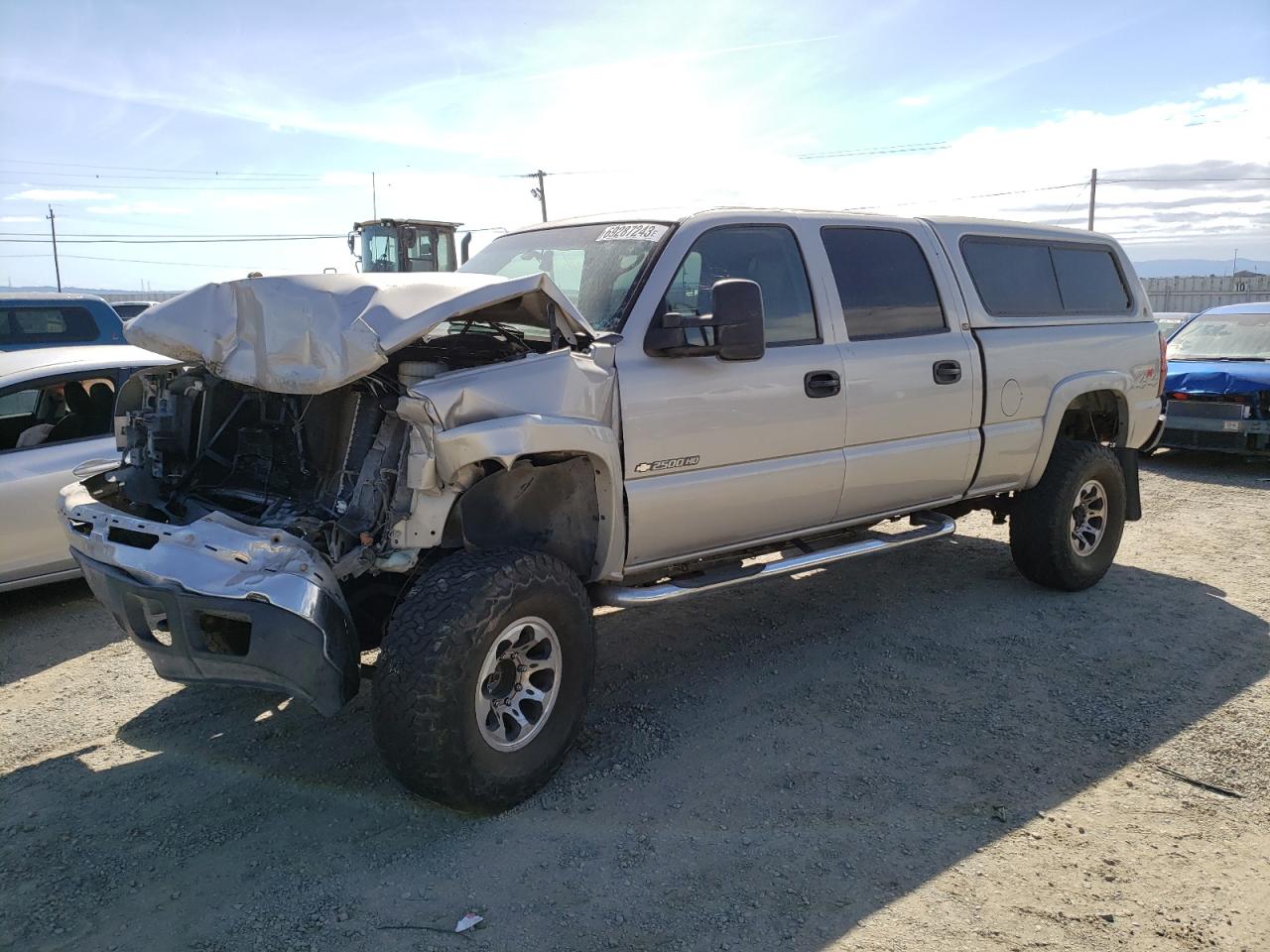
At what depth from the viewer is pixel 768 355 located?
4.27m

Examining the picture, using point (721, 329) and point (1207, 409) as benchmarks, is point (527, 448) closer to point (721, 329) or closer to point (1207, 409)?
point (721, 329)

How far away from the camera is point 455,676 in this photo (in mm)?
3189

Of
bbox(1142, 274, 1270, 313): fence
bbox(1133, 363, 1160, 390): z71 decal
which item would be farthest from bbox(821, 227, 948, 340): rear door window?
bbox(1142, 274, 1270, 313): fence

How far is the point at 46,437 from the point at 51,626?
3.88 ft

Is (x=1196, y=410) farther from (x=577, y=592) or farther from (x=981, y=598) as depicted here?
(x=577, y=592)

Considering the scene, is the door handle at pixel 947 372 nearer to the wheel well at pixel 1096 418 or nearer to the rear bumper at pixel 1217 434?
the wheel well at pixel 1096 418

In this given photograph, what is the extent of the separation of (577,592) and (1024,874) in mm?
1817

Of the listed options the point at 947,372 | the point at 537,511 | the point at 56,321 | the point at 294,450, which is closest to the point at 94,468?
the point at 294,450

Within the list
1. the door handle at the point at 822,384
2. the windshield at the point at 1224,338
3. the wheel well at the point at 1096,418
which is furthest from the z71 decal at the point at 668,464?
the windshield at the point at 1224,338

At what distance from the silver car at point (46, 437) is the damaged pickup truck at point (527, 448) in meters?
1.77

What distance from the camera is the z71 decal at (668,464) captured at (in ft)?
12.8

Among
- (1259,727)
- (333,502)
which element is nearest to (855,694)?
(1259,727)

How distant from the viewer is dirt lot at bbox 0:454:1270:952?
9.49 feet

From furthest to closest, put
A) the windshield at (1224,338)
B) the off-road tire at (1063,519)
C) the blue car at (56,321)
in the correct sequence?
the windshield at (1224,338), the blue car at (56,321), the off-road tire at (1063,519)
